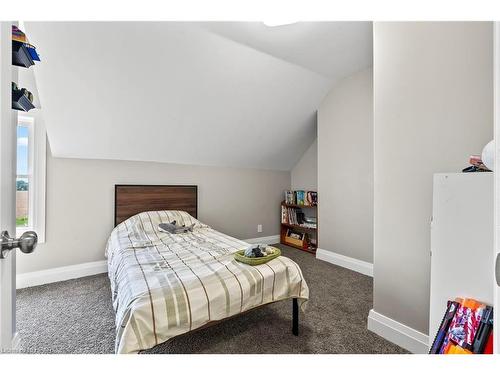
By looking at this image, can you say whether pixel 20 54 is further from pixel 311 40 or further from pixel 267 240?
pixel 267 240

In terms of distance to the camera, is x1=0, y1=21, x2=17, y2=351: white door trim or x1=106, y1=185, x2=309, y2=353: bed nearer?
x1=0, y1=21, x2=17, y2=351: white door trim

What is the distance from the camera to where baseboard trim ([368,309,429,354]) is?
1.44 m

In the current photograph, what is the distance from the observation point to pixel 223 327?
5.64ft

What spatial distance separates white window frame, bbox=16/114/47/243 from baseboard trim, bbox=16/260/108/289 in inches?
13.7

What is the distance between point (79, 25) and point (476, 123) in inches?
105

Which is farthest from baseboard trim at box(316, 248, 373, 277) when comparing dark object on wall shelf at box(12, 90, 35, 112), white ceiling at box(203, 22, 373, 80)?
dark object on wall shelf at box(12, 90, 35, 112)

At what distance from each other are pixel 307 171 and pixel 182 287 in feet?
10.5

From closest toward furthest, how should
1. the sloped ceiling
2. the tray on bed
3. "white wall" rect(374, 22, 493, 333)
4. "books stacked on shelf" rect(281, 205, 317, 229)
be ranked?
"white wall" rect(374, 22, 493, 333), the tray on bed, the sloped ceiling, "books stacked on shelf" rect(281, 205, 317, 229)

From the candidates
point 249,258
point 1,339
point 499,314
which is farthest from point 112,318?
point 499,314

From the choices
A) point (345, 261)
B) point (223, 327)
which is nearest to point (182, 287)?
point (223, 327)

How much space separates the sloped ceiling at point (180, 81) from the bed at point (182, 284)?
1.17 meters

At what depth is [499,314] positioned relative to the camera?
0.48 m

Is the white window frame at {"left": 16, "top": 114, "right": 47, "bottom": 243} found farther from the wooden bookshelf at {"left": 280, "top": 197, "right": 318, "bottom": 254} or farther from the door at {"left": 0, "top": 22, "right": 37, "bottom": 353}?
the wooden bookshelf at {"left": 280, "top": 197, "right": 318, "bottom": 254}
